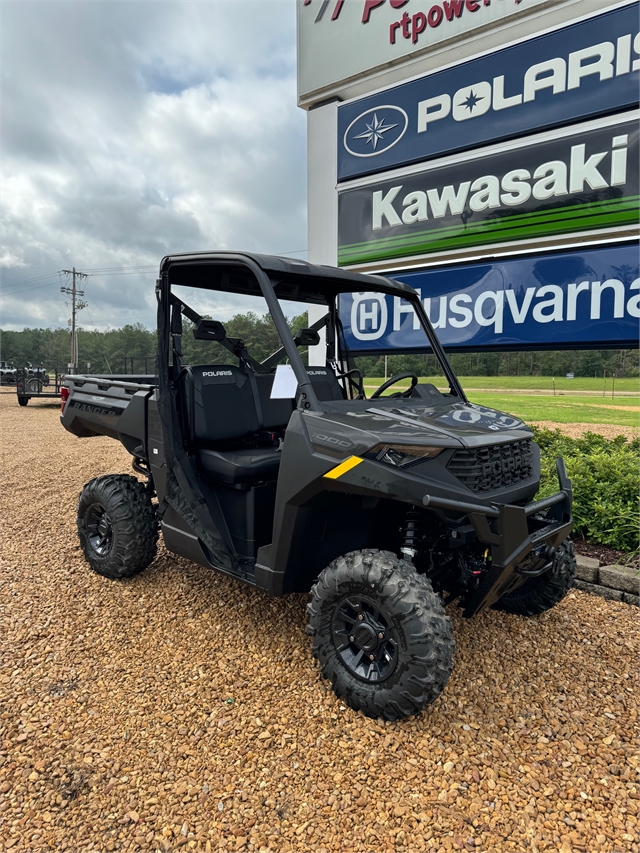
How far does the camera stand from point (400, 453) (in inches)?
87.7

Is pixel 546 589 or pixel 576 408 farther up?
pixel 576 408

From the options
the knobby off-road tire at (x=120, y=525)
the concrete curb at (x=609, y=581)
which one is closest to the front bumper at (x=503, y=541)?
the concrete curb at (x=609, y=581)

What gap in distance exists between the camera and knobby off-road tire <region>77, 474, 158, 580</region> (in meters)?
3.45

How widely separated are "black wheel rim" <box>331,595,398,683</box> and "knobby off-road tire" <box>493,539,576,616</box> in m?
1.07

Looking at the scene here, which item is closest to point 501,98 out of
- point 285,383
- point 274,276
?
point 274,276

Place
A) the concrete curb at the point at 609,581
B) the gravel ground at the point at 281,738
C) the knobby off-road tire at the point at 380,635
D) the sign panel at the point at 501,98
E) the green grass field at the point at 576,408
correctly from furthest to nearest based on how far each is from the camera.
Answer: the green grass field at the point at 576,408
the sign panel at the point at 501,98
the concrete curb at the point at 609,581
the knobby off-road tire at the point at 380,635
the gravel ground at the point at 281,738

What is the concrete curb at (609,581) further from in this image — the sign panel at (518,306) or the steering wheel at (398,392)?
the sign panel at (518,306)

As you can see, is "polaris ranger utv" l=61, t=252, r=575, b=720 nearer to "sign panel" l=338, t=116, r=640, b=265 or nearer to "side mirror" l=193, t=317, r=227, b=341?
"side mirror" l=193, t=317, r=227, b=341

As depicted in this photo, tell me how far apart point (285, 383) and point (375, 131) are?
498 cm

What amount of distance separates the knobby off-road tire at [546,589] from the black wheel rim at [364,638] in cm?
107

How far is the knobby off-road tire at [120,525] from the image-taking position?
3.45 metres

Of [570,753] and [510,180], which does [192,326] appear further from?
[510,180]

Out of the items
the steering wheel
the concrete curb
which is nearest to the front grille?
the steering wheel

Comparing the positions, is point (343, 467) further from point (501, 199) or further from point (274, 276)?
point (501, 199)
